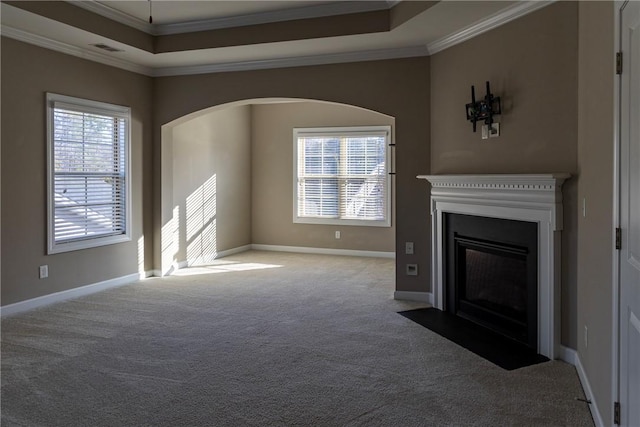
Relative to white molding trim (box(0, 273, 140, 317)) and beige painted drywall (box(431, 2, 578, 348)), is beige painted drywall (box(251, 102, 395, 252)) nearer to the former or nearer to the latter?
white molding trim (box(0, 273, 140, 317))

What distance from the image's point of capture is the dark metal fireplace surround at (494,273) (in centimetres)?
389

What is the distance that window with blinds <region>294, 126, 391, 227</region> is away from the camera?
8391 mm

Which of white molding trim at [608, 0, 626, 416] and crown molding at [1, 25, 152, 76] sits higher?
crown molding at [1, 25, 152, 76]

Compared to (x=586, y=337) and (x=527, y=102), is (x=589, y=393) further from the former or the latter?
(x=527, y=102)

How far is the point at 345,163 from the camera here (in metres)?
8.62

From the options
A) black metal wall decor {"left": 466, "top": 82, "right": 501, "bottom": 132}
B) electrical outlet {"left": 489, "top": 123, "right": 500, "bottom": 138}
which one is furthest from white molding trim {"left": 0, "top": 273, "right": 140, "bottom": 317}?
electrical outlet {"left": 489, "top": 123, "right": 500, "bottom": 138}

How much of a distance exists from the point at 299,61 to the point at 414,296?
2.97 metres

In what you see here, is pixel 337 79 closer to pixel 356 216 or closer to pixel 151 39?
pixel 151 39

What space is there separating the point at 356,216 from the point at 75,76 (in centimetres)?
483

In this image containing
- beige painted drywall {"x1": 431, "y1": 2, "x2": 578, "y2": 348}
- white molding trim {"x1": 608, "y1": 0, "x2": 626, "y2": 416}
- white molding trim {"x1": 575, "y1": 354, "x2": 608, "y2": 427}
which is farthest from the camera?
beige painted drywall {"x1": 431, "y1": 2, "x2": 578, "y2": 348}

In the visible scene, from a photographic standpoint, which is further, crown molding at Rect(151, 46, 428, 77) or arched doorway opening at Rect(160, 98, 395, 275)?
arched doorway opening at Rect(160, 98, 395, 275)

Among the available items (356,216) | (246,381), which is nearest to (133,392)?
(246,381)

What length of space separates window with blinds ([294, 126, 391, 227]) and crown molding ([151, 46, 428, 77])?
279 cm

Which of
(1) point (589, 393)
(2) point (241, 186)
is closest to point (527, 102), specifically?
(1) point (589, 393)
